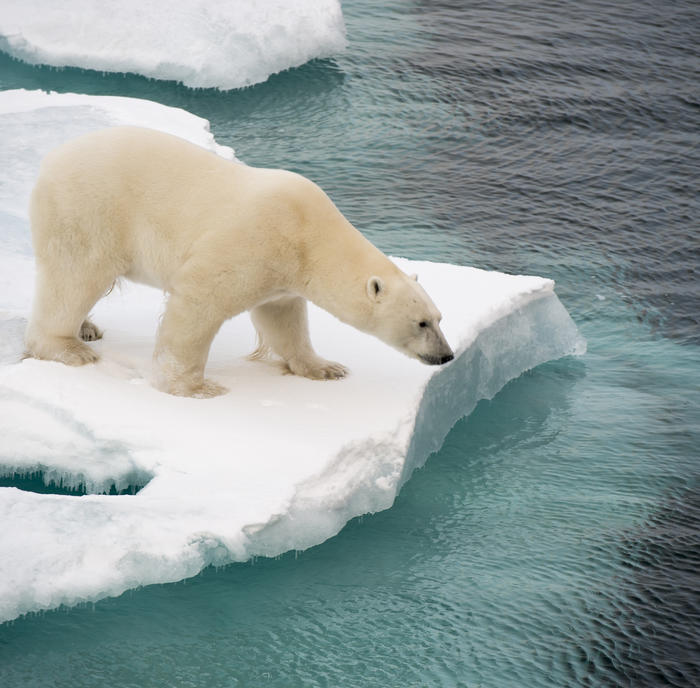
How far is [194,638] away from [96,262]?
1.71m

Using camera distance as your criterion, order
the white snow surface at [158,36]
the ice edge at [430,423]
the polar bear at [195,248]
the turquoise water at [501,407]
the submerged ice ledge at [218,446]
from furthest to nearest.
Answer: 1. the white snow surface at [158,36]
2. the polar bear at [195,248]
3. the ice edge at [430,423]
4. the turquoise water at [501,407]
5. the submerged ice ledge at [218,446]

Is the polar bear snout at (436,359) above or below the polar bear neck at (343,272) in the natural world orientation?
below

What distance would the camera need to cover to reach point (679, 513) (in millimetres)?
5285

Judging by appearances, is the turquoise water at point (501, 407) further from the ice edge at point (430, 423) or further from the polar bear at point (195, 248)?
the polar bear at point (195, 248)

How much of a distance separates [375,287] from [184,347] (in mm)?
864

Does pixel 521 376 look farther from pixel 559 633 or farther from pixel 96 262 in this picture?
pixel 96 262

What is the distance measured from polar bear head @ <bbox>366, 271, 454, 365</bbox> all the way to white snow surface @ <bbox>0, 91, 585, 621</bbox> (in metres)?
0.30

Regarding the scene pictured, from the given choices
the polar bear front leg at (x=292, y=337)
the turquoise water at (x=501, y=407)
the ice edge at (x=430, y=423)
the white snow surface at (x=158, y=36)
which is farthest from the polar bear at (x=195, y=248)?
the white snow surface at (x=158, y=36)

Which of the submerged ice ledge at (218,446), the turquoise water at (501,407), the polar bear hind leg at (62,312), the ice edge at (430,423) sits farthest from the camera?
the polar bear hind leg at (62,312)

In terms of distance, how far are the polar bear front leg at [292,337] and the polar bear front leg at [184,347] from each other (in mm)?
404

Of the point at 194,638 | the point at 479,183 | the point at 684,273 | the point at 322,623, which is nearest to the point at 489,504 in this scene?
the point at 322,623

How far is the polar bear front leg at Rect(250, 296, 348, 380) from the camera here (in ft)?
16.8

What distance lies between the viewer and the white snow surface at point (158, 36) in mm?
10047

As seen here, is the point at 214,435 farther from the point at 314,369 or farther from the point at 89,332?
the point at 89,332
